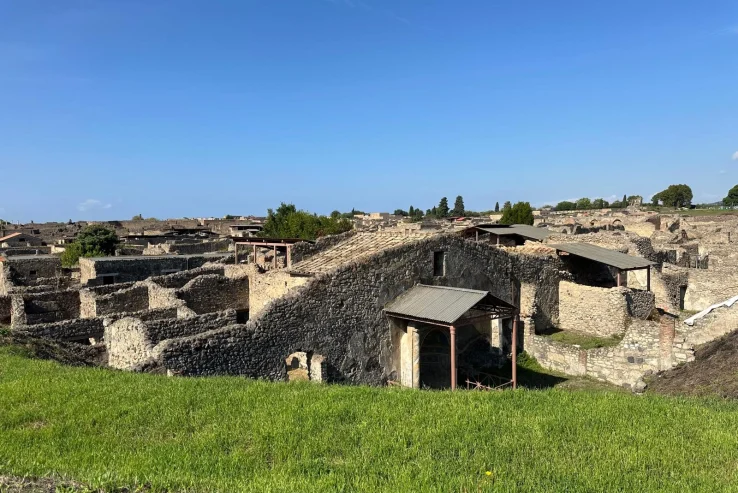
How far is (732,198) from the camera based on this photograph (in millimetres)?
124125

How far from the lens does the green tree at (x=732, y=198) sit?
123 meters

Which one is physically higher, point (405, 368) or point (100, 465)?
point (100, 465)

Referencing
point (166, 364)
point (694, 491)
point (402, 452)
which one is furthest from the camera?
point (166, 364)

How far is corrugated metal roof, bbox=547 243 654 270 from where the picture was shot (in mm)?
21452

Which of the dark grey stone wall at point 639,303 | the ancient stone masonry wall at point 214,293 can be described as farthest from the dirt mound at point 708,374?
the ancient stone masonry wall at point 214,293

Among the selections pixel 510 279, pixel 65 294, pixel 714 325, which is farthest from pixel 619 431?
pixel 65 294

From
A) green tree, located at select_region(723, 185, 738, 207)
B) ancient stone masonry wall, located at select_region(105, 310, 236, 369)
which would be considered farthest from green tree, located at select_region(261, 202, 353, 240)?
green tree, located at select_region(723, 185, 738, 207)

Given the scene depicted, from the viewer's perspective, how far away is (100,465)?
229 inches

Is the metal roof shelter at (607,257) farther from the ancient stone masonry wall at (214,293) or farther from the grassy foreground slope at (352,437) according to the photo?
the ancient stone masonry wall at (214,293)

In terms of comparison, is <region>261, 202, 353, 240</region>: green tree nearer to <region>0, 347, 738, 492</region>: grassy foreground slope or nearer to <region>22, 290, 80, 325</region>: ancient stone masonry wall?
<region>22, 290, 80, 325</region>: ancient stone masonry wall

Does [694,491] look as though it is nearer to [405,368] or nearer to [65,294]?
[405,368]

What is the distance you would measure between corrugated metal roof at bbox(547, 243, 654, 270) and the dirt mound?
7472mm

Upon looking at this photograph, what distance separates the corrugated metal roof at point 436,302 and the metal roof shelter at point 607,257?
9.40 m

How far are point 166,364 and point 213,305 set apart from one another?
9.20 m
